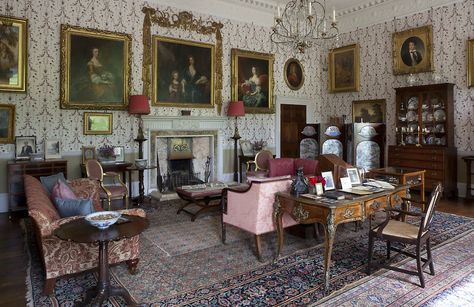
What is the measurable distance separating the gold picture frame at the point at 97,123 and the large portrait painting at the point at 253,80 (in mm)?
3272

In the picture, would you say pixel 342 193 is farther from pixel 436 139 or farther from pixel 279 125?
pixel 279 125

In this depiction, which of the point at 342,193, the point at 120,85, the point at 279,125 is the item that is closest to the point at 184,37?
the point at 120,85

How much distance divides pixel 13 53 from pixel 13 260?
4.09m

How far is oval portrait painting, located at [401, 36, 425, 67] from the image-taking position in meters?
8.34

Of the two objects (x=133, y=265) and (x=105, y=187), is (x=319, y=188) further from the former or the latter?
(x=105, y=187)

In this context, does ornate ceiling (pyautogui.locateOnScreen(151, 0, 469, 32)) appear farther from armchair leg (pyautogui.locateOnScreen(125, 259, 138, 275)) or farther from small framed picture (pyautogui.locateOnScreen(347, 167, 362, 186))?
armchair leg (pyautogui.locateOnScreen(125, 259, 138, 275))

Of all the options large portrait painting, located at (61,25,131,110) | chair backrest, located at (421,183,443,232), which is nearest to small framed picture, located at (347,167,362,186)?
chair backrest, located at (421,183,443,232)

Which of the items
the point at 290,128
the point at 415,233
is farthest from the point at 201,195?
the point at 290,128

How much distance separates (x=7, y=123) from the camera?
623 cm

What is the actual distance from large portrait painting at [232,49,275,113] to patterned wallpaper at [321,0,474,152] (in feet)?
7.78

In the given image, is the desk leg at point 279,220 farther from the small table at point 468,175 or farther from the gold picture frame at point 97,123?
the small table at point 468,175

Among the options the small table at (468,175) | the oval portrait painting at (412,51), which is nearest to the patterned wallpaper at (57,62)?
the oval portrait painting at (412,51)

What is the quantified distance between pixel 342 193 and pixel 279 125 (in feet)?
21.6

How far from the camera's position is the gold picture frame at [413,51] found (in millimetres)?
8195
